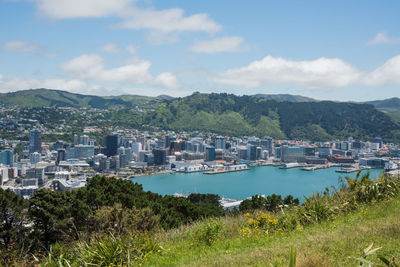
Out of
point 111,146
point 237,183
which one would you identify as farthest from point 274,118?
point 237,183

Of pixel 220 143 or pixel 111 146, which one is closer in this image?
pixel 111 146

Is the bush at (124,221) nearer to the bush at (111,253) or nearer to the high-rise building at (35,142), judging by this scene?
the bush at (111,253)

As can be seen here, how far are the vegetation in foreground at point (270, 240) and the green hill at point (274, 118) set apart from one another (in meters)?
56.3

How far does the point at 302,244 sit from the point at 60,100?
313 feet

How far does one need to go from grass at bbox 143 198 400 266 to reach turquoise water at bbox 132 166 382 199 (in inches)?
717

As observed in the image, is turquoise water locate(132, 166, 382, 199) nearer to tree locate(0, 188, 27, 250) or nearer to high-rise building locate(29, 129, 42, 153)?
high-rise building locate(29, 129, 42, 153)

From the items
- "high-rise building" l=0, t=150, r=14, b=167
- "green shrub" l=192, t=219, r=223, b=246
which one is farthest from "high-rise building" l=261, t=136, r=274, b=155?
"green shrub" l=192, t=219, r=223, b=246

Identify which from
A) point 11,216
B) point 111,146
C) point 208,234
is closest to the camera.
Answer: point 208,234

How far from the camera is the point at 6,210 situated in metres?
5.94

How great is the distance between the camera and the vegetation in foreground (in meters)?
2.09

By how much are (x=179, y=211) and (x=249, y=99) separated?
231ft

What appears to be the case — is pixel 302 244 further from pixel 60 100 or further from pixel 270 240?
pixel 60 100

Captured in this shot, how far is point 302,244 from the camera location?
2.30 meters

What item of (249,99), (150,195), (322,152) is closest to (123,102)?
(249,99)
